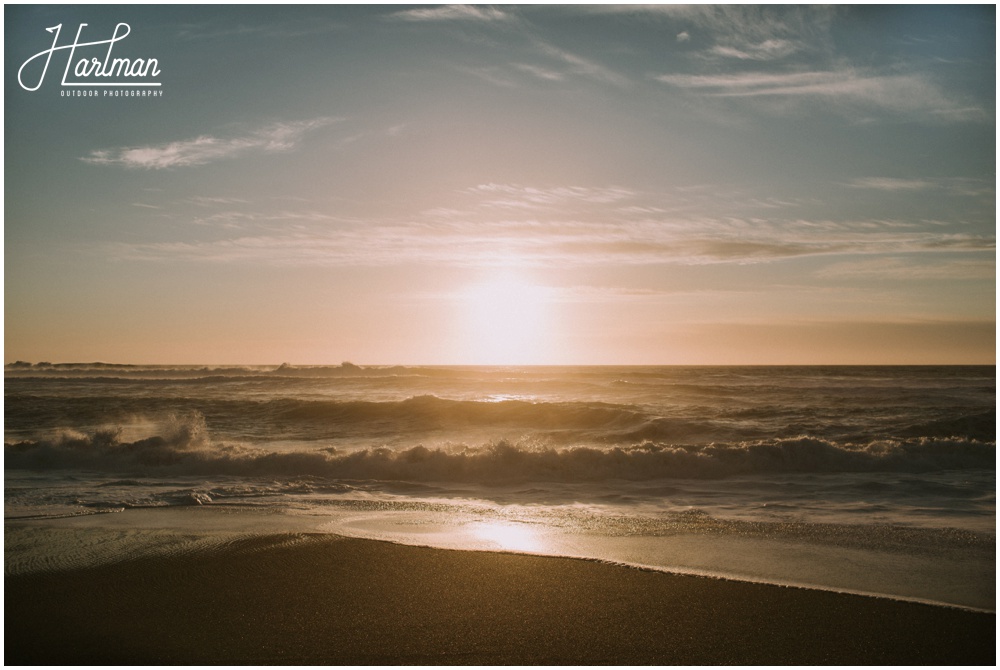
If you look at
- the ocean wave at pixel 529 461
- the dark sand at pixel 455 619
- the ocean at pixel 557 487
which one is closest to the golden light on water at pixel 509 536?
the ocean at pixel 557 487

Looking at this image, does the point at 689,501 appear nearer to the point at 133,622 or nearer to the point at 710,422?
the point at 133,622

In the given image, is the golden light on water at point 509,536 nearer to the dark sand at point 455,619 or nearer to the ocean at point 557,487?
the ocean at point 557,487

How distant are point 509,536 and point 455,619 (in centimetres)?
223

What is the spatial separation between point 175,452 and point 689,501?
871cm

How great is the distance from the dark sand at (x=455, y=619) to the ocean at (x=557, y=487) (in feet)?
1.63

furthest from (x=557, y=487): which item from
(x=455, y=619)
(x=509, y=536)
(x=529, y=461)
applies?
(x=455, y=619)

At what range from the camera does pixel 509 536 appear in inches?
269

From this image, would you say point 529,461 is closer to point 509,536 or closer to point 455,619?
point 509,536

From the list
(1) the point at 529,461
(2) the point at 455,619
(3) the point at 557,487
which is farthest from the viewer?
(1) the point at 529,461

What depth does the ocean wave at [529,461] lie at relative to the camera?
11.1m

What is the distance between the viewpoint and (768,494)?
30.8 feet

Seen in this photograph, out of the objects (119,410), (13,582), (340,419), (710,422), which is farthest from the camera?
(119,410)

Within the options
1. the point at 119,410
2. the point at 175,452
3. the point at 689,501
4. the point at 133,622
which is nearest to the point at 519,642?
the point at 133,622

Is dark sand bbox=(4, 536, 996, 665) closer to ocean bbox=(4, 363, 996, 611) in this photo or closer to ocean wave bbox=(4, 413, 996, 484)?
ocean bbox=(4, 363, 996, 611)
